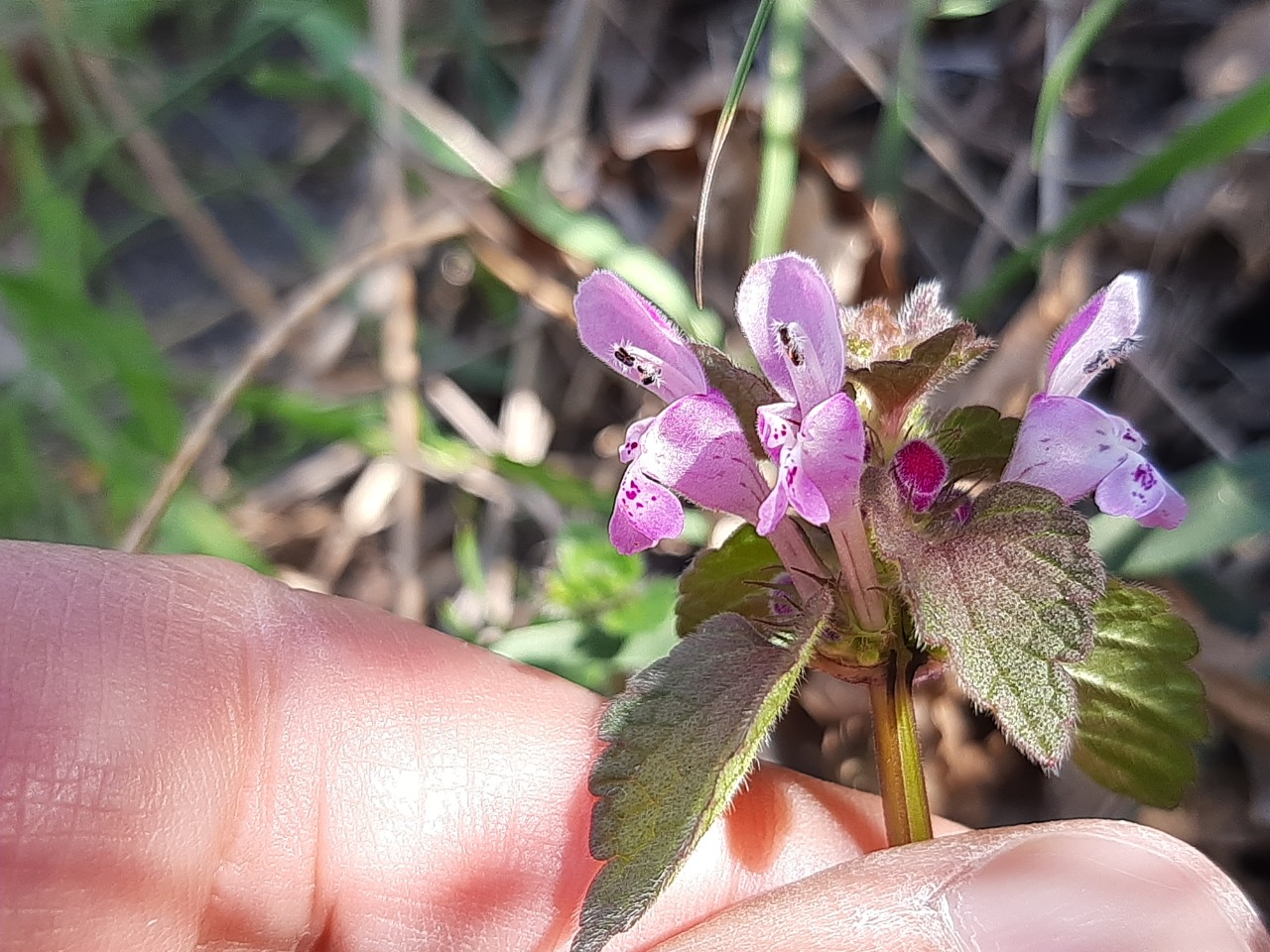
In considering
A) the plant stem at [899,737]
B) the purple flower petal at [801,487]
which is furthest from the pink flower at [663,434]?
the plant stem at [899,737]

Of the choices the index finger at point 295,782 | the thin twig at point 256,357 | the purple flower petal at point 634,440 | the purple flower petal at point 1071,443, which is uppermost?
the purple flower petal at point 1071,443

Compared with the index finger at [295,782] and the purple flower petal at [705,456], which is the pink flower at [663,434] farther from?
the index finger at [295,782]

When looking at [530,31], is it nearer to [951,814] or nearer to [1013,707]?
[951,814]

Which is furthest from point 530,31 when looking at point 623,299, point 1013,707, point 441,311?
point 1013,707

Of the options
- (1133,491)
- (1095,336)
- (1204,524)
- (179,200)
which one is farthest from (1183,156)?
(179,200)

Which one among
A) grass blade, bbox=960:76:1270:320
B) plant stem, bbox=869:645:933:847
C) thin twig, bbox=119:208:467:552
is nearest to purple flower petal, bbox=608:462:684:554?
plant stem, bbox=869:645:933:847

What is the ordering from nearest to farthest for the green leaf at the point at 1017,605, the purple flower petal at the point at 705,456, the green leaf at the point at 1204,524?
the green leaf at the point at 1017,605 < the purple flower petal at the point at 705,456 < the green leaf at the point at 1204,524

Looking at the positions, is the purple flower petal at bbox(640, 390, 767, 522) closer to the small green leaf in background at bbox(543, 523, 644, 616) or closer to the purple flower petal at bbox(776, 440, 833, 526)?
the purple flower petal at bbox(776, 440, 833, 526)
